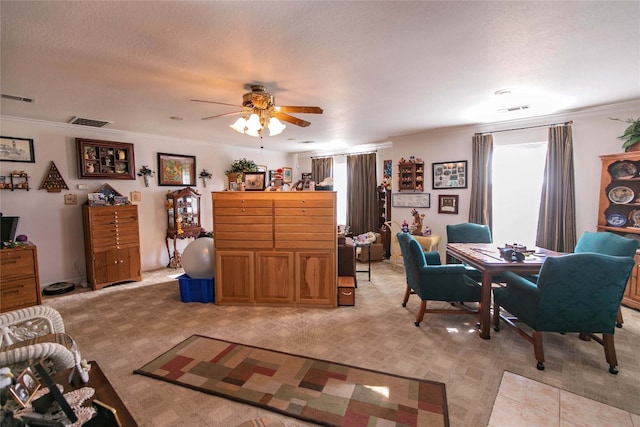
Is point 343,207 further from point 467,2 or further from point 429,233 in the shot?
point 467,2

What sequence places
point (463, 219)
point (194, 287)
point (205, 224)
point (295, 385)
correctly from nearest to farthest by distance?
point (295, 385), point (194, 287), point (463, 219), point (205, 224)

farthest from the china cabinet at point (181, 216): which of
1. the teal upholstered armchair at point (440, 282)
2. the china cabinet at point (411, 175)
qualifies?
the teal upholstered armchair at point (440, 282)

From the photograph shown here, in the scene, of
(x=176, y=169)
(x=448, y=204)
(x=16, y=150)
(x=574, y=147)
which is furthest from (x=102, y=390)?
(x=574, y=147)

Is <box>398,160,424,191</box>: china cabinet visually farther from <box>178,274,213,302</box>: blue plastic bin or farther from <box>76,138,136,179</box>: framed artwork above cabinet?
<box>76,138,136,179</box>: framed artwork above cabinet

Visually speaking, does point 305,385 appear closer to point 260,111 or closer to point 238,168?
point 260,111

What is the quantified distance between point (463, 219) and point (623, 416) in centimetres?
340

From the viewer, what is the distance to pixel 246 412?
1926mm

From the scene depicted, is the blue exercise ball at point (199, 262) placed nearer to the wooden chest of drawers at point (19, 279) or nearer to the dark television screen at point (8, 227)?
the wooden chest of drawers at point (19, 279)

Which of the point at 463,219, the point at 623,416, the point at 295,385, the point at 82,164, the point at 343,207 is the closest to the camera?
the point at 623,416

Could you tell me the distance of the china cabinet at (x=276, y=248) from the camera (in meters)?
3.53

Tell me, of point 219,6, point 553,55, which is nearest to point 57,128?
point 219,6

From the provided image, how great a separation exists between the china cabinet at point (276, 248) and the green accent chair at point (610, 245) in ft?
9.50

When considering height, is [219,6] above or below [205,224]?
above

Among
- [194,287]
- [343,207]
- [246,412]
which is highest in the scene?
A: [343,207]
